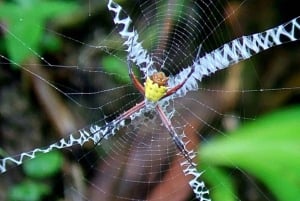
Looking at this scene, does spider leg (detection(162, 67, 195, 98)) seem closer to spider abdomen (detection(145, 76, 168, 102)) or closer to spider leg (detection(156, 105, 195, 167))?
spider abdomen (detection(145, 76, 168, 102))

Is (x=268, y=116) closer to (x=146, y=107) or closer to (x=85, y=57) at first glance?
(x=146, y=107)

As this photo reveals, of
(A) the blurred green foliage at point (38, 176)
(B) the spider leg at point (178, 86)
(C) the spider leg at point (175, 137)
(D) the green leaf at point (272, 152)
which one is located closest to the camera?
(D) the green leaf at point (272, 152)

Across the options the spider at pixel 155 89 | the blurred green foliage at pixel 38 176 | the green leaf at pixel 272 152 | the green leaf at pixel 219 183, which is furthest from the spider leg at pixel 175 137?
the blurred green foliage at pixel 38 176

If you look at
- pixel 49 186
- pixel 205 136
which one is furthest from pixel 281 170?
pixel 49 186

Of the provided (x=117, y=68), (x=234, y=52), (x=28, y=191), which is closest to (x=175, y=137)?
(x=117, y=68)

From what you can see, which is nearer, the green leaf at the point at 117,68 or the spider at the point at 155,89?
the spider at the point at 155,89

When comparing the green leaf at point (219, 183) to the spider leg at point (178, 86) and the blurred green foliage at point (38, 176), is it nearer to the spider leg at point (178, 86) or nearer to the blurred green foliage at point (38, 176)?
the spider leg at point (178, 86)
